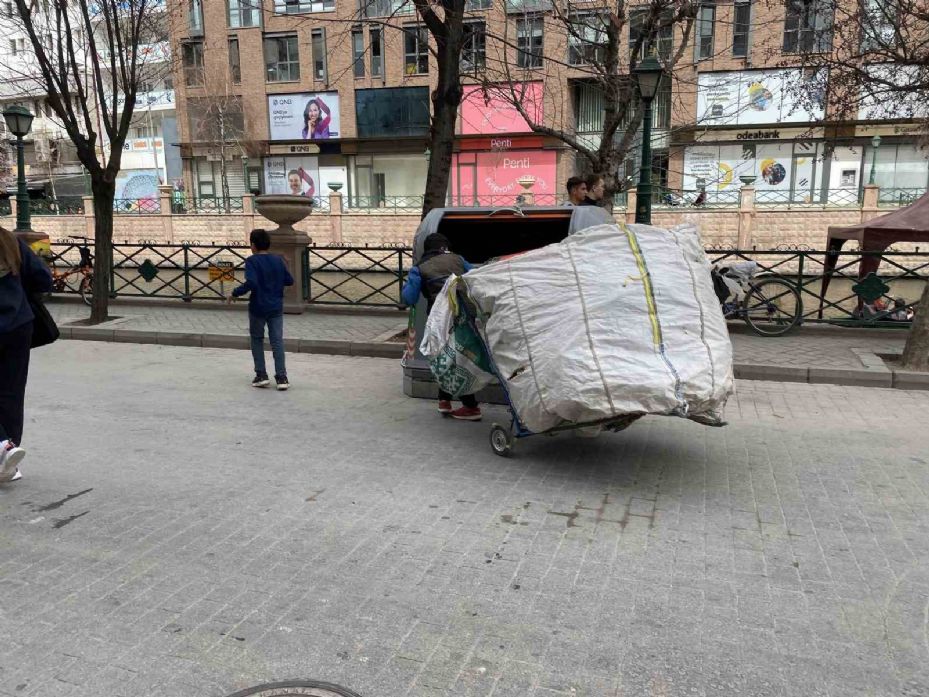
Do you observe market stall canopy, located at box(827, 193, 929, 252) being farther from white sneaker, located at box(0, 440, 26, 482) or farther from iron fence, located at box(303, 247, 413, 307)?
white sneaker, located at box(0, 440, 26, 482)

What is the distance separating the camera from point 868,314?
1105 cm

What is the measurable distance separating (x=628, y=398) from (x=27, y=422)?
201 inches

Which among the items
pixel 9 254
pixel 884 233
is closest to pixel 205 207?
pixel 884 233

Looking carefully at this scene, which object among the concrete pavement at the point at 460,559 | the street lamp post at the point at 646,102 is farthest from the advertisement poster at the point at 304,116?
the concrete pavement at the point at 460,559

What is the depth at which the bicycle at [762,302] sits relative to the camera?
10.9 meters

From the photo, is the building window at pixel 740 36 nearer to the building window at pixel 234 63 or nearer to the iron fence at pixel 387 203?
the iron fence at pixel 387 203

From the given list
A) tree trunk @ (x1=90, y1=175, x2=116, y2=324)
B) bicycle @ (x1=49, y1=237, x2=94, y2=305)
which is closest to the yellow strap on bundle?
tree trunk @ (x1=90, y1=175, x2=116, y2=324)

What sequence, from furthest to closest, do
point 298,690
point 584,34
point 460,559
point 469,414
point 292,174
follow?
point 292,174 → point 584,34 → point 469,414 → point 460,559 → point 298,690

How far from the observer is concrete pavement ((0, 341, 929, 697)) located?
109 inches

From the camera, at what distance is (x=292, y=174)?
43625 mm

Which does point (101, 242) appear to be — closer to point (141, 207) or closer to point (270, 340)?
point (270, 340)

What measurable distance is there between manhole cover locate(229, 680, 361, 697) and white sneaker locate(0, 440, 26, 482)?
2753mm

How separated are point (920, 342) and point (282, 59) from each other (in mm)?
41770

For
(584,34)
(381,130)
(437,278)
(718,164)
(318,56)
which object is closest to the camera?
(437,278)
